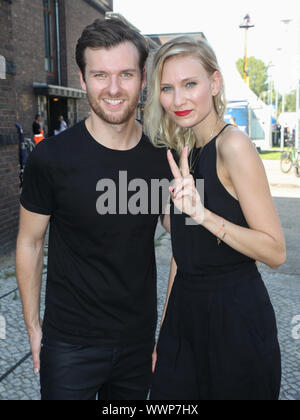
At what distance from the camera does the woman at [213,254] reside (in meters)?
1.90

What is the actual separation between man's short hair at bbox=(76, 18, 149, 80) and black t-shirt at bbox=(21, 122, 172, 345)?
38cm

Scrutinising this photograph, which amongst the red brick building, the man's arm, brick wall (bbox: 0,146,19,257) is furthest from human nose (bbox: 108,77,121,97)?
the red brick building

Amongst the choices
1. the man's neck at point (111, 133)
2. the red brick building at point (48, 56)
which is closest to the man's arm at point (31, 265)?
the man's neck at point (111, 133)

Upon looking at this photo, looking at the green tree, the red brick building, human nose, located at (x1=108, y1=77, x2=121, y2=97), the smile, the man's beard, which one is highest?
the green tree

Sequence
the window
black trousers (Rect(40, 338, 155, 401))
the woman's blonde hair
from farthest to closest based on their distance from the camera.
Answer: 1. the window
2. the woman's blonde hair
3. black trousers (Rect(40, 338, 155, 401))

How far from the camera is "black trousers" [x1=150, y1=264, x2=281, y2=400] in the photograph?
196 cm

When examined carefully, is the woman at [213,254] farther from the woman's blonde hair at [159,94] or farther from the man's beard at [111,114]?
the man's beard at [111,114]

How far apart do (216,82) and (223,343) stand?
126cm

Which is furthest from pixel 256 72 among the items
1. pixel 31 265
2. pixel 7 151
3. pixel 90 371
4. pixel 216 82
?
pixel 90 371

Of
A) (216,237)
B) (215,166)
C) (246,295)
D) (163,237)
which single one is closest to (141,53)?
(215,166)

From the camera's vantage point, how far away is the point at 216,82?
226cm

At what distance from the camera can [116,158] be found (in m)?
2.10

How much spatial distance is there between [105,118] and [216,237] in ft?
2.48

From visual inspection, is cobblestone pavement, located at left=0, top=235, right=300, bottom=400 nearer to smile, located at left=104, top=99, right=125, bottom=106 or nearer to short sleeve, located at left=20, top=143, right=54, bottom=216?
short sleeve, located at left=20, top=143, right=54, bottom=216
